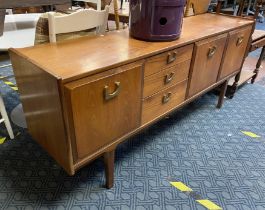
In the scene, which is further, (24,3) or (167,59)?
(24,3)

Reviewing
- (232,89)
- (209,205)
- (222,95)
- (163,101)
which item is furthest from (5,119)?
(232,89)

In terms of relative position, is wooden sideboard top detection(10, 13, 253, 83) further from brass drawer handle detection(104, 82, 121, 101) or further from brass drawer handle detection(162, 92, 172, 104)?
brass drawer handle detection(162, 92, 172, 104)

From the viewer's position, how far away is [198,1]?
1.97 m

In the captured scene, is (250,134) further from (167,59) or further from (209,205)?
(167,59)

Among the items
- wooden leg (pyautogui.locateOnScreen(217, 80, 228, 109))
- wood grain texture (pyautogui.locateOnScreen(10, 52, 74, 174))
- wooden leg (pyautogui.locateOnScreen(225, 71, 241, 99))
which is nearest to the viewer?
wood grain texture (pyautogui.locateOnScreen(10, 52, 74, 174))

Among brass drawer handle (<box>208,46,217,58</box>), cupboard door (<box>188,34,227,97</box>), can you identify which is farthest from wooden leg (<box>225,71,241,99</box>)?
brass drawer handle (<box>208,46,217,58</box>)

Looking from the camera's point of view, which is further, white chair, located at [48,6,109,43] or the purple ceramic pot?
the purple ceramic pot

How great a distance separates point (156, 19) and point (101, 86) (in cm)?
51

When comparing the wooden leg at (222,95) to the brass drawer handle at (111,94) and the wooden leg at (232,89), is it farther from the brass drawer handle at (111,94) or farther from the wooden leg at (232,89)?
the brass drawer handle at (111,94)

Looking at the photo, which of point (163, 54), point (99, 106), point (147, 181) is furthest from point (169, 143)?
point (99, 106)

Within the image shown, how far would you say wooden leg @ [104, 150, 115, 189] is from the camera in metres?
1.17

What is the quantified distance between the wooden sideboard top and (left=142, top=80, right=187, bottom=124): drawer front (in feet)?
0.84

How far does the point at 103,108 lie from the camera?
3.28ft

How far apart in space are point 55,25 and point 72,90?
41cm
